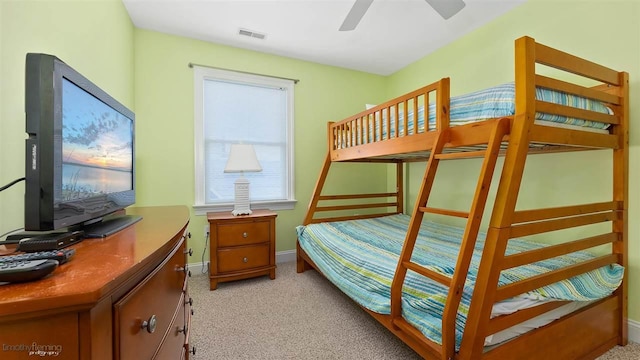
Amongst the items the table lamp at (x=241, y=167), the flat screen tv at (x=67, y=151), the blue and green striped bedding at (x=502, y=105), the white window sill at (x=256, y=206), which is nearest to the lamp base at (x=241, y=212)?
the table lamp at (x=241, y=167)

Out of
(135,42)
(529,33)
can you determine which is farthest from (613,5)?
(135,42)

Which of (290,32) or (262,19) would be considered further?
(290,32)

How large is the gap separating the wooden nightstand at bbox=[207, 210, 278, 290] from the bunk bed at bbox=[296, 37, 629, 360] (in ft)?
2.81

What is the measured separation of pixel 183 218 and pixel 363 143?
5.30ft

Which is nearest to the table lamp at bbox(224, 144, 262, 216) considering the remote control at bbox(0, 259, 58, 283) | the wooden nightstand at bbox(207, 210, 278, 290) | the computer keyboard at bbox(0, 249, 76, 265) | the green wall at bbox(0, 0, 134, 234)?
the wooden nightstand at bbox(207, 210, 278, 290)

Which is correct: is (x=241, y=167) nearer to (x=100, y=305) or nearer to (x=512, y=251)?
(x=100, y=305)

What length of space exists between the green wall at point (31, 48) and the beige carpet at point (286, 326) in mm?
1247

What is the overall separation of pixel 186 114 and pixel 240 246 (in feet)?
4.85

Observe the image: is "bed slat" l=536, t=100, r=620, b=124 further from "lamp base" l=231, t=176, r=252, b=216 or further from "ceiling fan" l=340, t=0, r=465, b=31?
"lamp base" l=231, t=176, r=252, b=216

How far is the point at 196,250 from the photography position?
2773mm

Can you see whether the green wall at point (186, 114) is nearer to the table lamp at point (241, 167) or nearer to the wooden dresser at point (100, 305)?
the table lamp at point (241, 167)

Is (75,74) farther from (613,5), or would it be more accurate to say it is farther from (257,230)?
(613,5)

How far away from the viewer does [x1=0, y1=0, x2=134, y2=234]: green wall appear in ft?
3.19

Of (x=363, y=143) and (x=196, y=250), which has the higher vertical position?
(x=363, y=143)
